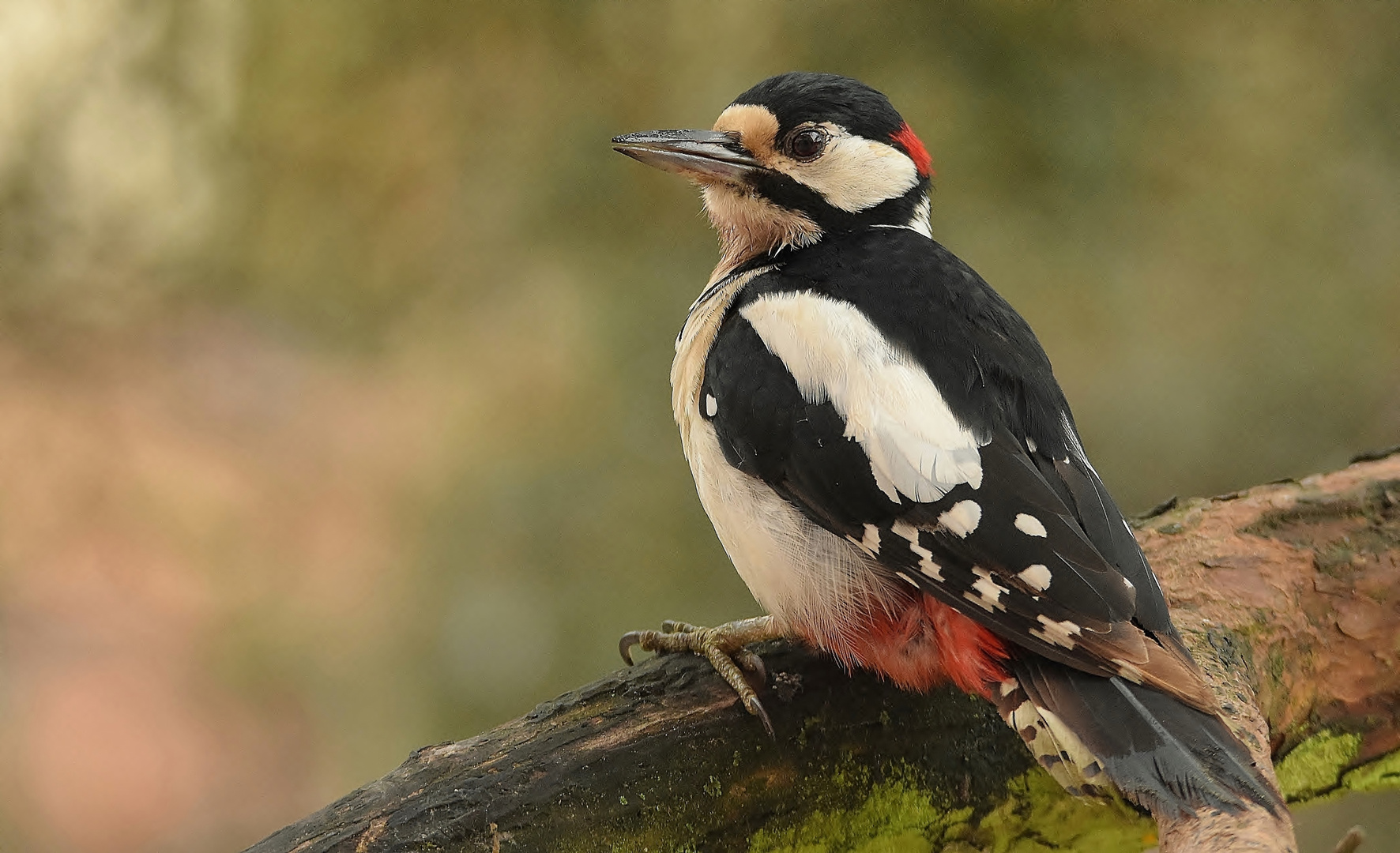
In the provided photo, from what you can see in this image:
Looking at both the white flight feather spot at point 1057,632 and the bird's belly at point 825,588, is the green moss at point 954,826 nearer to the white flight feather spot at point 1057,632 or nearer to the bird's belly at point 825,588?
the bird's belly at point 825,588

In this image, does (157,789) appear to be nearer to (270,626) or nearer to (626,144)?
(270,626)

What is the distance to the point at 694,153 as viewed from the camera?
6.39 ft

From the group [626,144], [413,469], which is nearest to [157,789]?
[413,469]

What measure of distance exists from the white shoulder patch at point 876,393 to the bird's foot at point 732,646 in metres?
0.33

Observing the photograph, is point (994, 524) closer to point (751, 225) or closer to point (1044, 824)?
point (1044, 824)

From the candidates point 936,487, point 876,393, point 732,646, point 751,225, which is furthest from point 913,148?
point 732,646

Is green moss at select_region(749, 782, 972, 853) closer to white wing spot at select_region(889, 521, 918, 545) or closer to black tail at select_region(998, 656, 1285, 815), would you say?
black tail at select_region(998, 656, 1285, 815)

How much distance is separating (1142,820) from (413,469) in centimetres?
193

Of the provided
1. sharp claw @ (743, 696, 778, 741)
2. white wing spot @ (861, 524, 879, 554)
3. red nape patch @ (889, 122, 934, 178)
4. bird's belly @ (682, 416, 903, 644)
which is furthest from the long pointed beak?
sharp claw @ (743, 696, 778, 741)

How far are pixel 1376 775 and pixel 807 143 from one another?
1.18 meters

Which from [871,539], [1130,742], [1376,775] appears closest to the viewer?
[1130,742]

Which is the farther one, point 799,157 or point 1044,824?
point 799,157

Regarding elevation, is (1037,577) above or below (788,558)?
below

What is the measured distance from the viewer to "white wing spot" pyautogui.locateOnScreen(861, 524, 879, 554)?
1581mm
